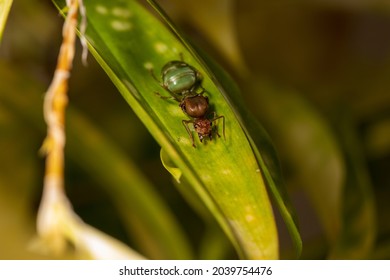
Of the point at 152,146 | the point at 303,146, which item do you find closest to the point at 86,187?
the point at 152,146

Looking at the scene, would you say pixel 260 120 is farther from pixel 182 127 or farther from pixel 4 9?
pixel 4 9

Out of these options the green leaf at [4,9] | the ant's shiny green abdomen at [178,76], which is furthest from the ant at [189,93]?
the green leaf at [4,9]

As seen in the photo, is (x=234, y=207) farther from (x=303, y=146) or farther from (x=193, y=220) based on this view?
(x=193, y=220)

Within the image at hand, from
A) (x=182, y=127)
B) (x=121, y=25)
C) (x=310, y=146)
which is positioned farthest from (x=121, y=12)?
(x=310, y=146)

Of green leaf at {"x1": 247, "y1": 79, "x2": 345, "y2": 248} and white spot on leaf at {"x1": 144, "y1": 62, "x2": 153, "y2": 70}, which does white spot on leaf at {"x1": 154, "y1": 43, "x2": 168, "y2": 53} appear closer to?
white spot on leaf at {"x1": 144, "y1": 62, "x2": 153, "y2": 70}

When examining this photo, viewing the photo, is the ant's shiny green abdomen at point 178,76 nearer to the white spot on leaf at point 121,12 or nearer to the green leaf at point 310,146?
the white spot on leaf at point 121,12

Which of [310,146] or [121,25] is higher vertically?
[121,25]

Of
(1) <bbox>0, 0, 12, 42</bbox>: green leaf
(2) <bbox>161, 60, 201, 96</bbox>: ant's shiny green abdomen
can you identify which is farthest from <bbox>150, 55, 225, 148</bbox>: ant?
(1) <bbox>0, 0, 12, 42</bbox>: green leaf
